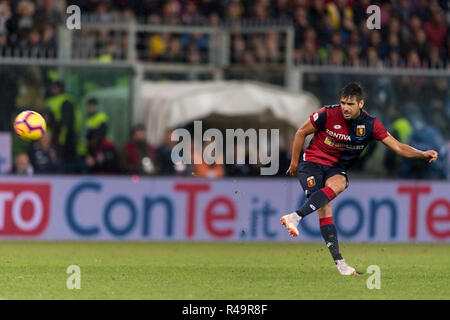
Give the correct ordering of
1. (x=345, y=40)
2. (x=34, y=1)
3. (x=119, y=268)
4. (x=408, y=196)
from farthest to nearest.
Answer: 1. (x=345, y=40)
2. (x=34, y=1)
3. (x=408, y=196)
4. (x=119, y=268)

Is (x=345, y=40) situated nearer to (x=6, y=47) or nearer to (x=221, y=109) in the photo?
(x=221, y=109)

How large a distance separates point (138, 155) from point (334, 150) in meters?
6.33

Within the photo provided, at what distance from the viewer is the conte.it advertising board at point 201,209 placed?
16219 millimetres

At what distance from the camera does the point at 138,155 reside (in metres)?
17.1

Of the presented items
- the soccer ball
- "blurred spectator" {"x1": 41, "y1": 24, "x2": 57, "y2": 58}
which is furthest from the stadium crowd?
the soccer ball

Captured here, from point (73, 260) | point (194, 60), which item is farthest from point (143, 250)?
point (194, 60)

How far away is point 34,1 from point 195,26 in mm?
2960

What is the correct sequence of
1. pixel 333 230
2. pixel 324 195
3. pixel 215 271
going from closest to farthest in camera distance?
pixel 324 195 → pixel 333 230 → pixel 215 271

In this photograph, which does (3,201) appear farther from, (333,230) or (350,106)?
(350,106)

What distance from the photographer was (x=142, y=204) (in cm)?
1656

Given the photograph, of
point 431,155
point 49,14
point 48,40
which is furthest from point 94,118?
point 431,155

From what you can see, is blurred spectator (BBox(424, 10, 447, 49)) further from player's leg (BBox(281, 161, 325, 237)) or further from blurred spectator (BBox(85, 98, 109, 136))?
player's leg (BBox(281, 161, 325, 237))

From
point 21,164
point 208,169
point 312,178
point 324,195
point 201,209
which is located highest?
point 312,178

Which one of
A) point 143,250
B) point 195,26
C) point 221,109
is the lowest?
point 143,250
